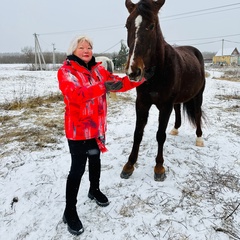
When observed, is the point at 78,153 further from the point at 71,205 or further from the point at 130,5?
the point at 130,5

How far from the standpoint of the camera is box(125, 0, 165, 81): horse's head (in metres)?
2.14

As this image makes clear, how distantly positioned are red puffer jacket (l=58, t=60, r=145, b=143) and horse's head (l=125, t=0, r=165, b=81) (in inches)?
15.6

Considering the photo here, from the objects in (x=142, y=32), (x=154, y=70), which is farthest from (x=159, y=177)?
(x=142, y=32)

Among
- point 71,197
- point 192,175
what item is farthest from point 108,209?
point 192,175

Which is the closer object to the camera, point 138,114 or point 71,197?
point 71,197

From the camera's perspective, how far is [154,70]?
2.67 meters

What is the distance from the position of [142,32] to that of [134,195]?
1930mm

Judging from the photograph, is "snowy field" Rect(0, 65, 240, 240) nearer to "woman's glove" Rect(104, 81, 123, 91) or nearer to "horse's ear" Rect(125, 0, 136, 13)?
"woman's glove" Rect(104, 81, 123, 91)

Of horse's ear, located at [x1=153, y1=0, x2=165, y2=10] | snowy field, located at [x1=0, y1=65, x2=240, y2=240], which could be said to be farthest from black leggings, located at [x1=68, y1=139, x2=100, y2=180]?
horse's ear, located at [x1=153, y1=0, x2=165, y2=10]

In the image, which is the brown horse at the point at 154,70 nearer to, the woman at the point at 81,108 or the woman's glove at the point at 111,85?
the woman's glove at the point at 111,85

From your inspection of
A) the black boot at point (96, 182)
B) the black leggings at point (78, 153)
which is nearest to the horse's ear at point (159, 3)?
the black leggings at point (78, 153)

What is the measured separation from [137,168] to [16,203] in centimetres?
173

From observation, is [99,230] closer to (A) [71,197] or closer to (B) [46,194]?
(A) [71,197]

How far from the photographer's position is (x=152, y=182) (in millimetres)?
2893
